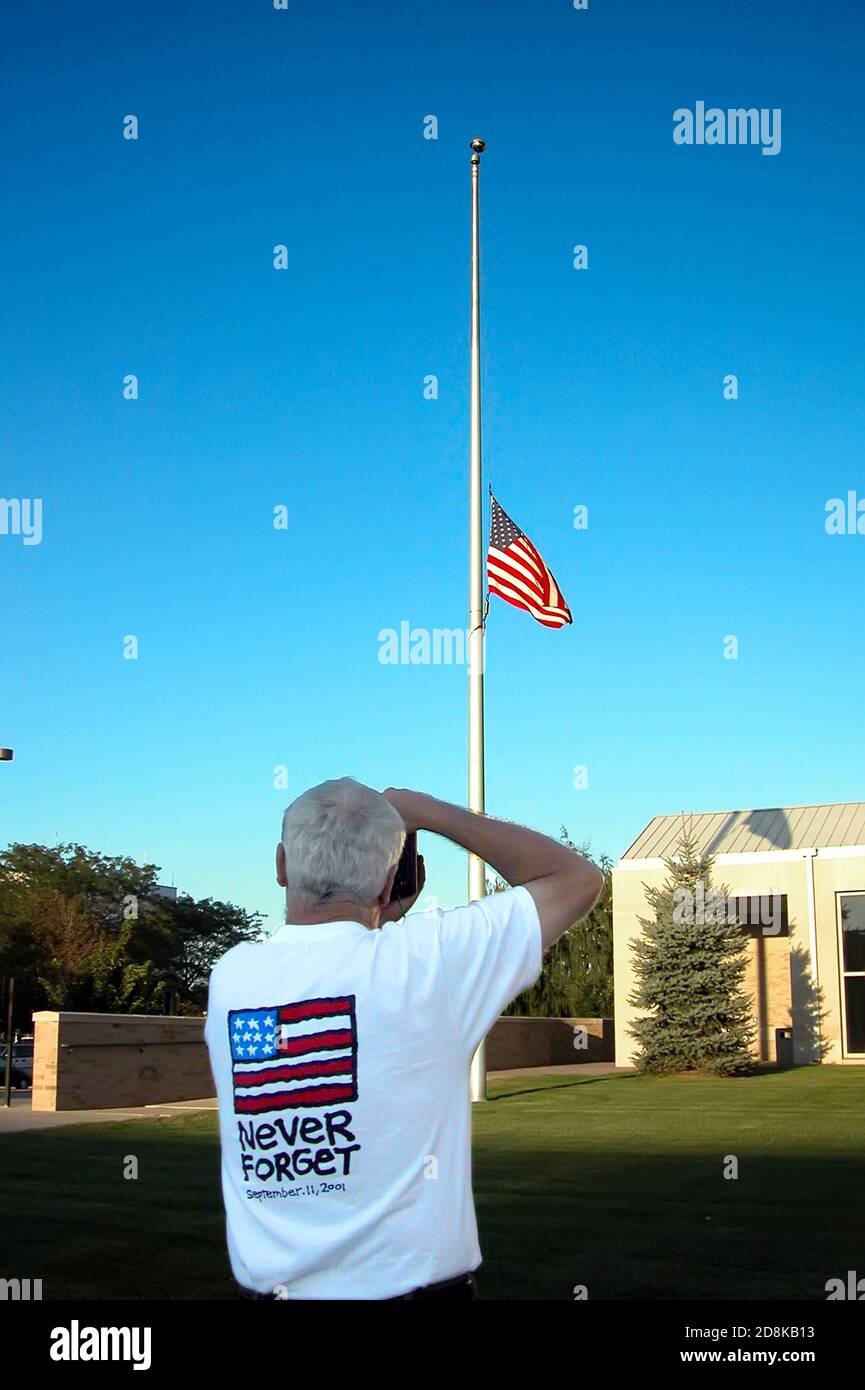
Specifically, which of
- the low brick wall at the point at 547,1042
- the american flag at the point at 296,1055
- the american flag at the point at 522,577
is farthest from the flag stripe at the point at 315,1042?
the low brick wall at the point at 547,1042

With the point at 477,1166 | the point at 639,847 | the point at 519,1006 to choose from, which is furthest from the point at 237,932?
the point at 477,1166

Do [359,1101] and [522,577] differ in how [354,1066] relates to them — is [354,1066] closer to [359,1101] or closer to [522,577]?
[359,1101]

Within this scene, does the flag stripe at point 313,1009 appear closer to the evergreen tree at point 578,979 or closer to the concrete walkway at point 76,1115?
the concrete walkway at point 76,1115

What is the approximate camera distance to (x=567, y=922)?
2588 mm

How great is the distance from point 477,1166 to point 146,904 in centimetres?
4002

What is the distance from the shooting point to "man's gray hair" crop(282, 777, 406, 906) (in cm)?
248

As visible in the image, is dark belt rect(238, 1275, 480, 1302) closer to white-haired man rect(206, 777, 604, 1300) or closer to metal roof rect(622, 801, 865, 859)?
white-haired man rect(206, 777, 604, 1300)

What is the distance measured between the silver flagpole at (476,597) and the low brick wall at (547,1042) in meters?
9.47

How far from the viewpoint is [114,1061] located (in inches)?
764

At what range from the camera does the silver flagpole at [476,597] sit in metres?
18.7
